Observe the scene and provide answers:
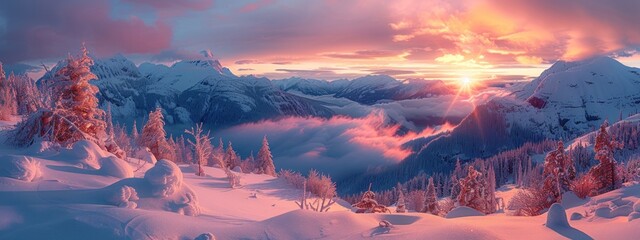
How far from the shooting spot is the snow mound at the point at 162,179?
11.8 metres

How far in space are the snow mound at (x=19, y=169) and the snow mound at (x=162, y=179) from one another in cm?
282

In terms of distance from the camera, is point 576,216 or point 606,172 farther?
point 606,172

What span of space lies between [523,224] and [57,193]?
41.0 ft

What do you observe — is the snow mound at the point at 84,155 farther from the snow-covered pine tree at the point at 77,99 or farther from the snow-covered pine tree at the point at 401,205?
the snow-covered pine tree at the point at 401,205

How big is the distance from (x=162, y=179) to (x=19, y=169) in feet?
11.6

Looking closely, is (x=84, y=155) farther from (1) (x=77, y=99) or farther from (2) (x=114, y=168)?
(1) (x=77, y=99)

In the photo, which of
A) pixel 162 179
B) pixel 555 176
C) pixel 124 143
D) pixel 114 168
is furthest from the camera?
pixel 124 143

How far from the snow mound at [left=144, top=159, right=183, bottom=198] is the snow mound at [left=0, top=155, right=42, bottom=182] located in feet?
9.24

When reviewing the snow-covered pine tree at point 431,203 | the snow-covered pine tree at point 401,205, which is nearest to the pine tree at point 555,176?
the snow-covered pine tree at point 401,205

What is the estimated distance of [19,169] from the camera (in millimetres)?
11164

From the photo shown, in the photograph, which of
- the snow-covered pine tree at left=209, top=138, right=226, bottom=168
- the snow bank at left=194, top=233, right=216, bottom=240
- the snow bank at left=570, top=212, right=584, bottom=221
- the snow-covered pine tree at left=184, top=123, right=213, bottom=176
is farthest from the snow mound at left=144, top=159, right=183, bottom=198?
the snow-covered pine tree at left=209, top=138, right=226, bottom=168

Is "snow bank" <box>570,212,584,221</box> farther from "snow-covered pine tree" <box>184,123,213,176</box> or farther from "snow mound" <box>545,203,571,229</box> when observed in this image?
"snow-covered pine tree" <box>184,123,213,176</box>

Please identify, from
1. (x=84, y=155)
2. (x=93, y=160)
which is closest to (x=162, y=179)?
(x=93, y=160)

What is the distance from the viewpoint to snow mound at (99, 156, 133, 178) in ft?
43.9
